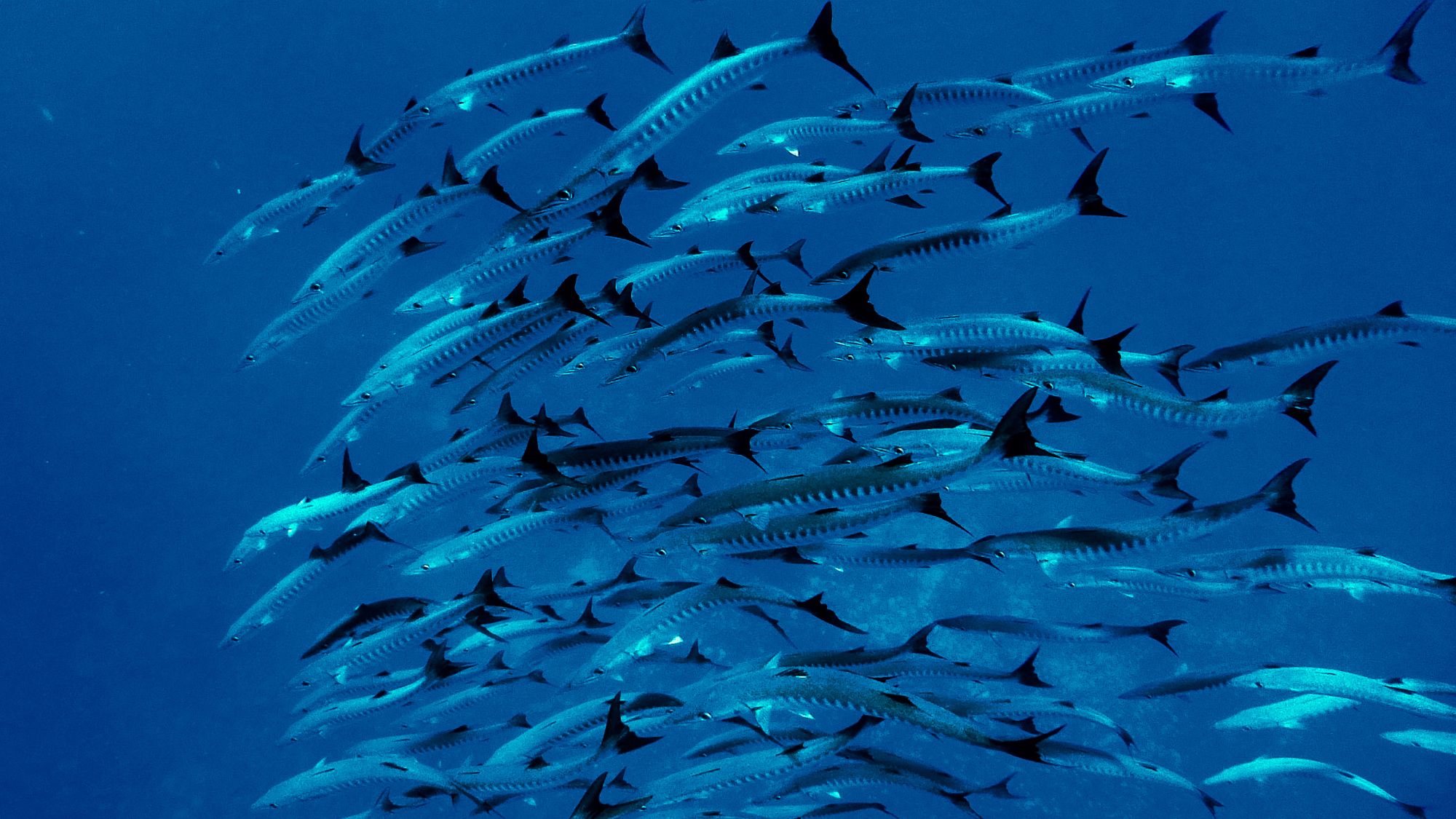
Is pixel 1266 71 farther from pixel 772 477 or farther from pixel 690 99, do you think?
pixel 772 477

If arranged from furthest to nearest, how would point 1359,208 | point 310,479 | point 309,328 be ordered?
1. point 1359,208
2. point 310,479
3. point 309,328

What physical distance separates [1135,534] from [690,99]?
3.49m

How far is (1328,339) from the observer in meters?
3.95

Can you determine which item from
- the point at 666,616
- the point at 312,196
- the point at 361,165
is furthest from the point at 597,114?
the point at 666,616

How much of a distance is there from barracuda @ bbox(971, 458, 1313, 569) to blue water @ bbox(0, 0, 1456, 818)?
1516mm

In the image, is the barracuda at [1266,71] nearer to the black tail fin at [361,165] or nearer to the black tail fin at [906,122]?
the black tail fin at [906,122]

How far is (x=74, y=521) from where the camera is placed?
62.2 feet

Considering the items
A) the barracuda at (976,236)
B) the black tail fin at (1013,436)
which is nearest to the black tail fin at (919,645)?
the black tail fin at (1013,436)

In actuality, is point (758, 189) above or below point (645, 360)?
above

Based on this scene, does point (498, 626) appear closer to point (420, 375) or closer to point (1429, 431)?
point (420, 375)

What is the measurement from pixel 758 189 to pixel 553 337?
1.60m

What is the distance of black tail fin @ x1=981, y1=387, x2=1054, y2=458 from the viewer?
10.1 ft

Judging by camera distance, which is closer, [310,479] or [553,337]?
[553,337]

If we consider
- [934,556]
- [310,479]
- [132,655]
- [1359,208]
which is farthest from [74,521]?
[1359,208]
